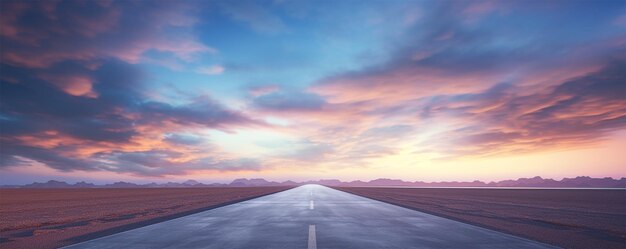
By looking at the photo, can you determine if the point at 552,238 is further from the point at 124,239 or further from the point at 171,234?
the point at 124,239

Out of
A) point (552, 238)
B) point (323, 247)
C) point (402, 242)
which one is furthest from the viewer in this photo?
point (552, 238)

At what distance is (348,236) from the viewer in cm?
979

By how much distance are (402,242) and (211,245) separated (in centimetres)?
441

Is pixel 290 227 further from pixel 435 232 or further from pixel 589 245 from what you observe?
pixel 589 245

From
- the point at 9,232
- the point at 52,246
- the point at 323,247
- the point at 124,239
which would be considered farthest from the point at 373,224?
the point at 9,232

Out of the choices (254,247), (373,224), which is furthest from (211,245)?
(373,224)

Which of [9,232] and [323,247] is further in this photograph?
[9,232]

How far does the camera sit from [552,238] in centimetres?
1017

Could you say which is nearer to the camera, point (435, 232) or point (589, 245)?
point (589, 245)

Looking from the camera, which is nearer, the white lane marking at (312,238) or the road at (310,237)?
the white lane marking at (312,238)

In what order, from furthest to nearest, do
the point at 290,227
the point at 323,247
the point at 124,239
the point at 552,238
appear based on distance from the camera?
the point at 290,227, the point at 552,238, the point at 124,239, the point at 323,247

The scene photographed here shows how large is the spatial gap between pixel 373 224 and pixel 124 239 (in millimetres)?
7561

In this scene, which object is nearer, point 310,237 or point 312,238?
point 312,238

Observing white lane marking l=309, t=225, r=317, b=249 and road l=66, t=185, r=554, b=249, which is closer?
white lane marking l=309, t=225, r=317, b=249
